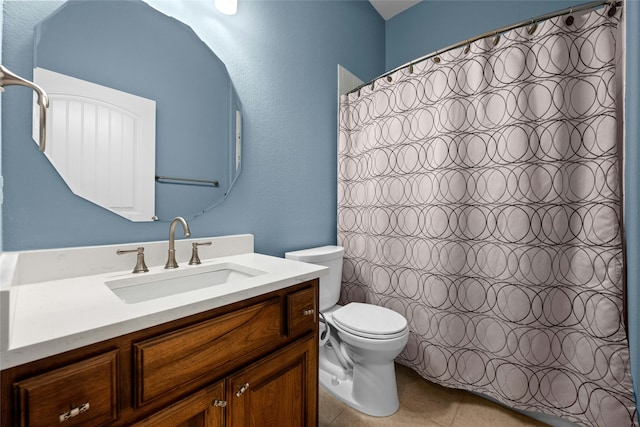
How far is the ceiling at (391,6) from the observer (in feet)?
7.70

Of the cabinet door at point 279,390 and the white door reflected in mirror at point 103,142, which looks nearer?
the cabinet door at point 279,390

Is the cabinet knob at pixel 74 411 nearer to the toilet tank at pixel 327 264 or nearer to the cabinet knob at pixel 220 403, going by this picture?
the cabinet knob at pixel 220 403

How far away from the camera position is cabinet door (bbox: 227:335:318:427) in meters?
0.83

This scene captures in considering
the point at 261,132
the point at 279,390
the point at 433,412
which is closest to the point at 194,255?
the point at 279,390

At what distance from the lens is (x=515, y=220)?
1330 mm

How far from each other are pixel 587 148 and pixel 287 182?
1.45 metres

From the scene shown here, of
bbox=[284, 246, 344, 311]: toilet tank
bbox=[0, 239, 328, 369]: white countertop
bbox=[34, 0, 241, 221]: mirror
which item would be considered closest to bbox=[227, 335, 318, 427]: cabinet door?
bbox=[0, 239, 328, 369]: white countertop

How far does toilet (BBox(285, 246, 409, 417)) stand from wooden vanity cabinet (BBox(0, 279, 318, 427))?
39 centimetres

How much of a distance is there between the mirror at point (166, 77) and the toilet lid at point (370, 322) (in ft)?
3.03

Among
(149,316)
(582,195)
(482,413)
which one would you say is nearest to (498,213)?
(582,195)

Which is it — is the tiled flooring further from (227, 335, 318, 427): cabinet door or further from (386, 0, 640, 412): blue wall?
(386, 0, 640, 412): blue wall

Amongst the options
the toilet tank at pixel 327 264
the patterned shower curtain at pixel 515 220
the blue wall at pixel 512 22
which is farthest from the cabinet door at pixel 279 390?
the blue wall at pixel 512 22

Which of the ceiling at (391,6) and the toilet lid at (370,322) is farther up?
the ceiling at (391,6)

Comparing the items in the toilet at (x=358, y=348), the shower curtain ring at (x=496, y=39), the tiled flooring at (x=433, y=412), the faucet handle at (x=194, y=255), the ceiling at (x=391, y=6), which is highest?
the ceiling at (x=391, y=6)
